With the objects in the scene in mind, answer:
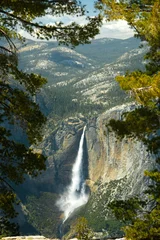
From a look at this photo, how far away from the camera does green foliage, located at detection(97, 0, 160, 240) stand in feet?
35.0

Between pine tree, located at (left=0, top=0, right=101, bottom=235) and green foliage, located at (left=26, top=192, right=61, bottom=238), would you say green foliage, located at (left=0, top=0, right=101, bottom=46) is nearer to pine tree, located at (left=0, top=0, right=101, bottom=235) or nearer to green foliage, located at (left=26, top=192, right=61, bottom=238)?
pine tree, located at (left=0, top=0, right=101, bottom=235)

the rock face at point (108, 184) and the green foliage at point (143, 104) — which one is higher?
the rock face at point (108, 184)

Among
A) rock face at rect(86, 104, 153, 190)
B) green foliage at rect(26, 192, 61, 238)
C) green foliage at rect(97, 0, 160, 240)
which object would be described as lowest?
green foliage at rect(97, 0, 160, 240)

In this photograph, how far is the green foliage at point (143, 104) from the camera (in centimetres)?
1066

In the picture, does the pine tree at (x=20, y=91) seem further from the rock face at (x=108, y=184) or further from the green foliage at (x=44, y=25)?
the rock face at (x=108, y=184)

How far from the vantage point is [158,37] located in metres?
11.6

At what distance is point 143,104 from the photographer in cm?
1120

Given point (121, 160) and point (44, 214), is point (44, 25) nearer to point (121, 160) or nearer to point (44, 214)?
point (121, 160)

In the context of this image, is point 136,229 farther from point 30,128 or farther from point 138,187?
point 138,187

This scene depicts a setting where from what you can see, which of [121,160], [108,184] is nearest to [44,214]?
[108,184]

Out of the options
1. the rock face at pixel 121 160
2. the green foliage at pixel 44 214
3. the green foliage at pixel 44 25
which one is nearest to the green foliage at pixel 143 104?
the green foliage at pixel 44 25

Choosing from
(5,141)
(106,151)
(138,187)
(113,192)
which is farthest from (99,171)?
(5,141)

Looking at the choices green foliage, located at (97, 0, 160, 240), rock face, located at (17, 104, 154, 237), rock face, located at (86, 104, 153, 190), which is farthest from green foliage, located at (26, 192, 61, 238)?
green foliage, located at (97, 0, 160, 240)

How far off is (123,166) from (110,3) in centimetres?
17009
